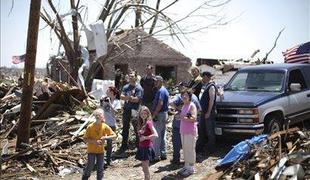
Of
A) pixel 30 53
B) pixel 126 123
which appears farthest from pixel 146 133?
pixel 30 53

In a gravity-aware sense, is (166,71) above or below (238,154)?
above

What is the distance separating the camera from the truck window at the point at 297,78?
419 inches

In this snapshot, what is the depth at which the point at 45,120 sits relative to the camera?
12.3 m

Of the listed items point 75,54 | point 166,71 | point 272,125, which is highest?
point 166,71

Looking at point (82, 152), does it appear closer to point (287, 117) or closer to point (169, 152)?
point (169, 152)

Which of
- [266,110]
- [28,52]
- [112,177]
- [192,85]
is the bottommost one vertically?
[112,177]

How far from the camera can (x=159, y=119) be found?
9.43 m

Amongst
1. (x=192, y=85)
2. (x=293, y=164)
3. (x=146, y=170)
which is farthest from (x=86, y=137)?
(x=293, y=164)

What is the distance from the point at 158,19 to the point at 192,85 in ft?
28.6

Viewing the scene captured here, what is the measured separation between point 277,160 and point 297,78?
14.9ft

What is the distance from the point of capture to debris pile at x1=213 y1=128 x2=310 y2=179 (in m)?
6.39

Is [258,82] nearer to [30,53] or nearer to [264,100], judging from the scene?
[264,100]

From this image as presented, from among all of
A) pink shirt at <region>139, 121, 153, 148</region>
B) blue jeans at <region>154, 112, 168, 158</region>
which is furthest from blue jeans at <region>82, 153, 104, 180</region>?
blue jeans at <region>154, 112, 168, 158</region>

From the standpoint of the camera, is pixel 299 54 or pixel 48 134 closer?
pixel 48 134
